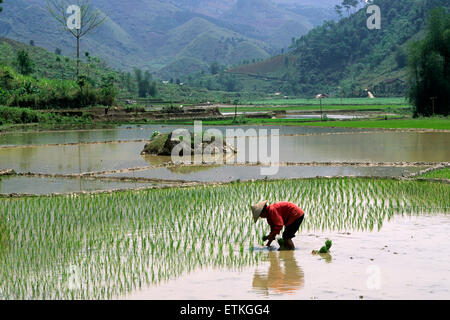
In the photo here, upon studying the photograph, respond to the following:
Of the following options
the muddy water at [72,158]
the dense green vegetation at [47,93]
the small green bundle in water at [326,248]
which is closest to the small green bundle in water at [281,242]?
the small green bundle in water at [326,248]

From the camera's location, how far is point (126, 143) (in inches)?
1018

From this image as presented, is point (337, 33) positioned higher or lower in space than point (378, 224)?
higher

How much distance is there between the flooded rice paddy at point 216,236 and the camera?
6547 mm

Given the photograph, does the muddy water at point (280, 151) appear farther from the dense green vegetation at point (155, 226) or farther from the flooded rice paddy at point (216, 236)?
the dense green vegetation at point (155, 226)

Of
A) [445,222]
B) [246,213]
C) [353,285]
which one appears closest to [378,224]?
[445,222]

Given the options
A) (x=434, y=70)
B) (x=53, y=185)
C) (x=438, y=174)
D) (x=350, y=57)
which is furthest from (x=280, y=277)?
(x=350, y=57)

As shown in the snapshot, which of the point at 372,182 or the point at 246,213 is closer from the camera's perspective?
the point at 246,213

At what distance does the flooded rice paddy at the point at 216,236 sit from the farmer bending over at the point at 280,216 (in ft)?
0.77

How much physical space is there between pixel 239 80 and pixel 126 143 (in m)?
107

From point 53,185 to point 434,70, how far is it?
3151cm

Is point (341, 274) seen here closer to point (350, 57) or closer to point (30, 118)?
point (30, 118)

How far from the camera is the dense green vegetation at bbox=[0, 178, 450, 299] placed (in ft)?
22.9
